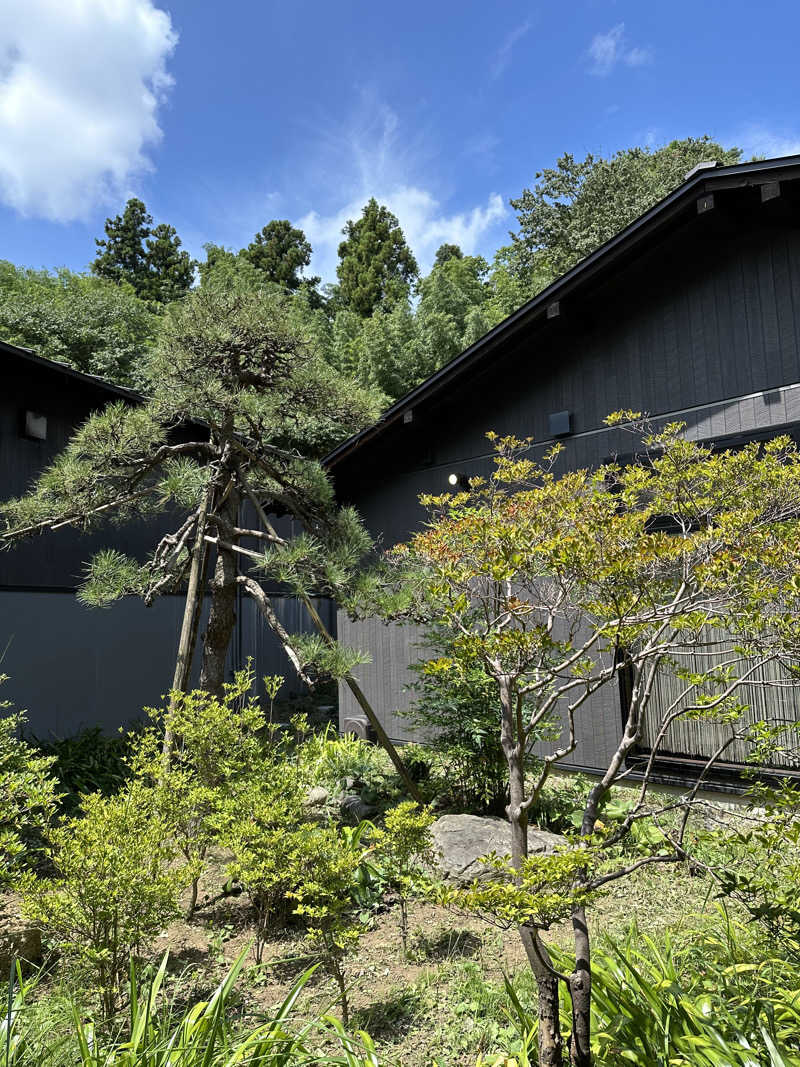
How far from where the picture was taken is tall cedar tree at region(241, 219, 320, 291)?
2630 cm

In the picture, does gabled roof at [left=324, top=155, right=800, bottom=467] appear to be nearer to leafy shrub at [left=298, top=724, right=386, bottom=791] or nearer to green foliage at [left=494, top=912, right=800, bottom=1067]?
leafy shrub at [left=298, top=724, right=386, bottom=791]

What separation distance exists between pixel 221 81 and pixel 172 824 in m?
10.8

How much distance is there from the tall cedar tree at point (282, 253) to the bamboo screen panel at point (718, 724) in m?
24.1

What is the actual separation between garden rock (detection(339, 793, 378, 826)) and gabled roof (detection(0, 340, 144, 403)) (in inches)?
211

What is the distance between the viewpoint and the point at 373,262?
2566cm

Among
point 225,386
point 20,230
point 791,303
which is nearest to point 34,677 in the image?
point 225,386

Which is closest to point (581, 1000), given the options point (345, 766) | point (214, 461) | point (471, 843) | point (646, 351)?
point (471, 843)

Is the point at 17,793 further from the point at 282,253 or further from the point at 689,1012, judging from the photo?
the point at 282,253

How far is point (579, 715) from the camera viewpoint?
6.23 metres

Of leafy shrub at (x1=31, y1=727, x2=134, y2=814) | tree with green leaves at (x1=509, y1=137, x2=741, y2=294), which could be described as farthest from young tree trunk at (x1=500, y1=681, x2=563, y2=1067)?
tree with green leaves at (x1=509, y1=137, x2=741, y2=294)

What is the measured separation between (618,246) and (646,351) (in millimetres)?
1009

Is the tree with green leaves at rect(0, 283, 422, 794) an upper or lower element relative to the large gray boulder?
upper

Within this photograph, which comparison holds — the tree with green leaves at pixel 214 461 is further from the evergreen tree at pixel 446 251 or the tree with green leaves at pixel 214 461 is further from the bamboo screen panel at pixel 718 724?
the evergreen tree at pixel 446 251

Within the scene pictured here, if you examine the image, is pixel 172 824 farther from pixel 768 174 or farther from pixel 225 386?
pixel 768 174
